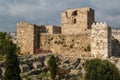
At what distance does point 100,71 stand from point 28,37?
2052 centimetres

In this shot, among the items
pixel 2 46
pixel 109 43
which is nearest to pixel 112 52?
pixel 109 43

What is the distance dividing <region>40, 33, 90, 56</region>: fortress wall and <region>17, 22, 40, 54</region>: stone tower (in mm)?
1111

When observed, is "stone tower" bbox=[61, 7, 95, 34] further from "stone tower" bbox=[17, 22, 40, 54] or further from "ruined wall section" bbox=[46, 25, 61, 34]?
"stone tower" bbox=[17, 22, 40, 54]

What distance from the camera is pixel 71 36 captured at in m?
55.2

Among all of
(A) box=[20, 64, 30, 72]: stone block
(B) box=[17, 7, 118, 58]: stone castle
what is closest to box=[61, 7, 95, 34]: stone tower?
(B) box=[17, 7, 118, 58]: stone castle

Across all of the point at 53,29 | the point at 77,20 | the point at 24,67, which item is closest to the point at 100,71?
the point at 24,67

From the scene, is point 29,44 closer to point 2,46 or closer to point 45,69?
point 2,46

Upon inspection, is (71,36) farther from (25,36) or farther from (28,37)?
(25,36)

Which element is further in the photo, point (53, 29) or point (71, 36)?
point (53, 29)

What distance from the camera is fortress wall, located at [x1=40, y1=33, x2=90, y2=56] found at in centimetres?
5356

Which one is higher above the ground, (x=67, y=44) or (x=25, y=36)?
(x=25, y=36)

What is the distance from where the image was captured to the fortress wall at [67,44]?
2109 inches

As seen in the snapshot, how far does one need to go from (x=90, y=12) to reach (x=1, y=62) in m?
19.1

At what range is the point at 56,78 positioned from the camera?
44031 mm
